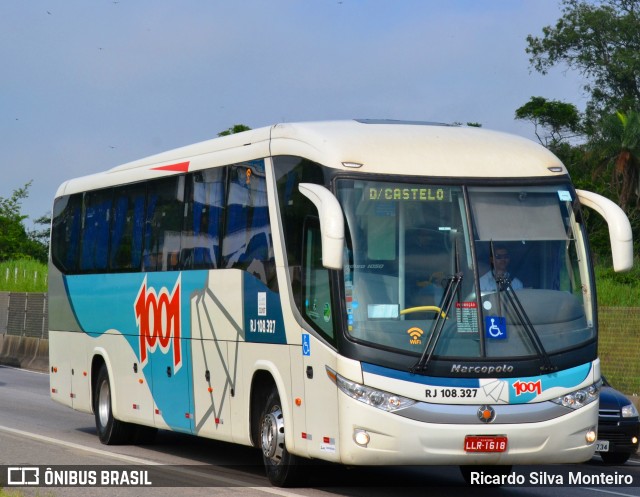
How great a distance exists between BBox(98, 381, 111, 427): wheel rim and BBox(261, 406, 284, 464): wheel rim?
17.4 feet

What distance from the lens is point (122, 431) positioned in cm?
1700

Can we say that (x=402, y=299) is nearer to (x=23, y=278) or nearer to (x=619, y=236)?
(x=619, y=236)

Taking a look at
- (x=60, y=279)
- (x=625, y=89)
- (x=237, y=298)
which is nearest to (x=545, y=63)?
(x=625, y=89)

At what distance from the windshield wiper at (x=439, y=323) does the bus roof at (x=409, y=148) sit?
1.04 m

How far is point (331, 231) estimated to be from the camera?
10383mm

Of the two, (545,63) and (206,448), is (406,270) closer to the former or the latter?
(206,448)

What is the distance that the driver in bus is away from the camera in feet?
35.7

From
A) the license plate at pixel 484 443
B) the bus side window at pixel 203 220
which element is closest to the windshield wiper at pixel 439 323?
the license plate at pixel 484 443

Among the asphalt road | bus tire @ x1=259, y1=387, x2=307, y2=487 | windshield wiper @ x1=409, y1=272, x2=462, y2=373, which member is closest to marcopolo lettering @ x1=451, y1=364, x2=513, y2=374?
windshield wiper @ x1=409, y1=272, x2=462, y2=373

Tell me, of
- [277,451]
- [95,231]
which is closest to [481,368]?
[277,451]

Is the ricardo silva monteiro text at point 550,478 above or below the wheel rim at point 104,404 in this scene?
below

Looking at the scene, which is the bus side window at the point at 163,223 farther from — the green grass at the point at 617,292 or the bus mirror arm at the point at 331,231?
the green grass at the point at 617,292

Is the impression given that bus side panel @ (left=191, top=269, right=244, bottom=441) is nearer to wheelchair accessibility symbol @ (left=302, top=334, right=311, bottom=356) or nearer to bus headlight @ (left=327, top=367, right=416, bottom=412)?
wheelchair accessibility symbol @ (left=302, top=334, right=311, bottom=356)

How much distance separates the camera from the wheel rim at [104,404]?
56.6 ft
